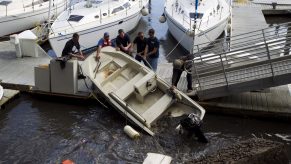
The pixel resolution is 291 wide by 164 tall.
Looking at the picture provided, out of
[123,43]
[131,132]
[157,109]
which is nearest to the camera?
[131,132]

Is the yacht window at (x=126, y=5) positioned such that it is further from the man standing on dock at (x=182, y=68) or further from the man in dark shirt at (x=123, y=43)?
the man standing on dock at (x=182, y=68)

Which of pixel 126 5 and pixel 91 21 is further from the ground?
pixel 126 5

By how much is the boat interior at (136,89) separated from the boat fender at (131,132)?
349 millimetres

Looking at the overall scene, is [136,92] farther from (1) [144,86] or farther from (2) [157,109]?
(2) [157,109]

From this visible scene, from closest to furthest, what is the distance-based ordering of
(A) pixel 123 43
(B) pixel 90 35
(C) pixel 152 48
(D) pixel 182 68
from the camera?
(D) pixel 182 68
(C) pixel 152 48
(A) pixel 123 43
(B) pixel 90 35

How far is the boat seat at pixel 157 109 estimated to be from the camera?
37.9 ft

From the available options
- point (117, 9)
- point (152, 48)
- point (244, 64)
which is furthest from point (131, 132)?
point (117, 9)

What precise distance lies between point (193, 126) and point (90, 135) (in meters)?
2.95

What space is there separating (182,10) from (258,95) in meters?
8.77

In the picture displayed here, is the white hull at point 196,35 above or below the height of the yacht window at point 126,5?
below

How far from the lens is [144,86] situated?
39.9 feet

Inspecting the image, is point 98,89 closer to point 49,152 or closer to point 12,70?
point 49,152

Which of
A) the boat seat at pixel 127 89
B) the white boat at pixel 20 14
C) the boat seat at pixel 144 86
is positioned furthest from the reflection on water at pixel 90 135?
the white boat at pixel 20 14

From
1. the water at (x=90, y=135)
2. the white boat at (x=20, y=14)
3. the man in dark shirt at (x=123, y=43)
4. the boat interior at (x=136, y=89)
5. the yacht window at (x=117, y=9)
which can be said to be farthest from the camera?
the white boat at (x=20, y=14)
